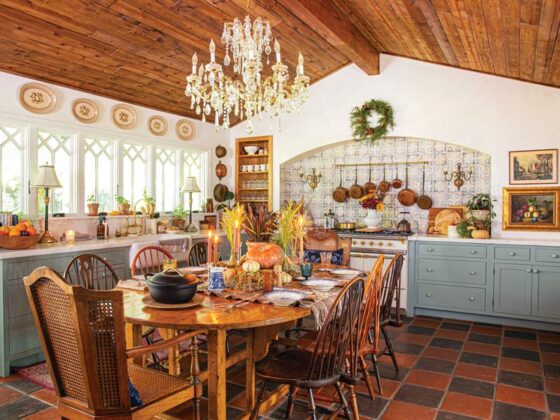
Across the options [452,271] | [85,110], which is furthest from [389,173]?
[85,110]

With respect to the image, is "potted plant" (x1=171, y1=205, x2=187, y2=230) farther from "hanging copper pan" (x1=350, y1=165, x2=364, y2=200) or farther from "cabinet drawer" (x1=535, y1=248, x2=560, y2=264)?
"cabinet drawer" (x1=535, y1=248, x2=560, y2=264)

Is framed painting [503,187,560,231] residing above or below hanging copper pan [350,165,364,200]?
below

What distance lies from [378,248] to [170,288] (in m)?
3.37

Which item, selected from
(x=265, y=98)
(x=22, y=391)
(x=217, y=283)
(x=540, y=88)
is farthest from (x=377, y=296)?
(x=540, y=88)

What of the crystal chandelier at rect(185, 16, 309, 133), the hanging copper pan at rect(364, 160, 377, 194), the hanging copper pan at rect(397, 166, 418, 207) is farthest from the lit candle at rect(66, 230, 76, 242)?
the hanging copper pan at rect(397, 166, 418, 207)

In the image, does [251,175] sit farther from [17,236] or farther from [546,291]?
[546,291]

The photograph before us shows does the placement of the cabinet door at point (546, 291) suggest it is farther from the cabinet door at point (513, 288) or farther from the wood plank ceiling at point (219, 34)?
the wood plank ceiling at point (219, 34)

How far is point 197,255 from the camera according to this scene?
387cm

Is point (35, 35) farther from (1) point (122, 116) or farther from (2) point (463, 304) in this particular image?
(2) point (463, 304)

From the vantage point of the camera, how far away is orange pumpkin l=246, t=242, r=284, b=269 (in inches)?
110

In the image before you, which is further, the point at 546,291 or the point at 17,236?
the point at 546,291

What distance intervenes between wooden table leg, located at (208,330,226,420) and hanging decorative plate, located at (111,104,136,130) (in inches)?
138

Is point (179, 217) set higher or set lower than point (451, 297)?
higher

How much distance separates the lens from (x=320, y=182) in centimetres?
628
